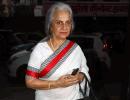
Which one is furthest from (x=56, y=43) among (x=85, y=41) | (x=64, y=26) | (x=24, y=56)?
(x=24, y=56)

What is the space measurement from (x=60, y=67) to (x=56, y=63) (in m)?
0.04

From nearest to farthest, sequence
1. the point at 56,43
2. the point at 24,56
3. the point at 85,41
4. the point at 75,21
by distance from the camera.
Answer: the point at 56,43, the point at 85,41, the point at 24,56, the point at 75,21

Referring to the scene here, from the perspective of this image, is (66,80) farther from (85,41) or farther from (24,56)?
(24,56)

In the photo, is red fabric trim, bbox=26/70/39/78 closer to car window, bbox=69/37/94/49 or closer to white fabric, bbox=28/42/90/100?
white fabric, bbox=28/42/90/100

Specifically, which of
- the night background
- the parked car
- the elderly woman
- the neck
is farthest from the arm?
the night background

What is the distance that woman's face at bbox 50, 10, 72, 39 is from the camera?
9.11 feet

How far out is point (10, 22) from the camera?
20.8 meters

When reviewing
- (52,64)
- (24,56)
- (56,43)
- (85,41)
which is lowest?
(24,56)

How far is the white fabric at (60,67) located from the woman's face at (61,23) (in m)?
0.12

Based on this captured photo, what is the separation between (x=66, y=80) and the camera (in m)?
2.68

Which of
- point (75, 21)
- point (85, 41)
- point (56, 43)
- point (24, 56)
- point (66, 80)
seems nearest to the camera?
point (66, 80)

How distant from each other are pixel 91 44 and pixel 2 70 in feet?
13.1

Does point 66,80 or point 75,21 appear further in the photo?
point 75,21

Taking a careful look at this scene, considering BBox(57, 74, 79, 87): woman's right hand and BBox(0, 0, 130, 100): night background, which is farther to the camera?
BBox(0, 0, 130, 100): night background
